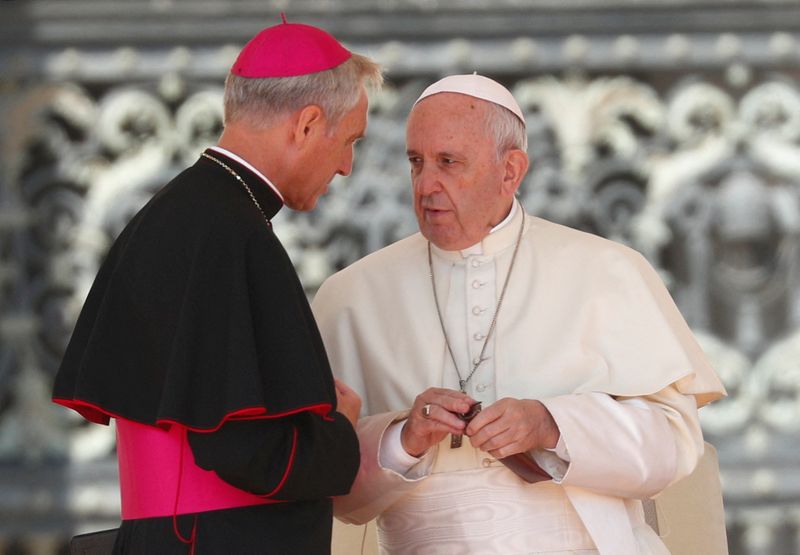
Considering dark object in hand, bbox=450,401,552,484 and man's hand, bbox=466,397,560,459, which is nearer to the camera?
man's hand, bbox=466,397,560,459

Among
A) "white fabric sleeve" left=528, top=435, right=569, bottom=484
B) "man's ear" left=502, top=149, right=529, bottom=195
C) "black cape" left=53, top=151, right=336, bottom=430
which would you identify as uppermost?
"man's ear" left=502, top=149, right=529, bottom=195

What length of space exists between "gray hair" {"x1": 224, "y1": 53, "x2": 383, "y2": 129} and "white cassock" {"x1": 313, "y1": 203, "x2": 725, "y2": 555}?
75cm

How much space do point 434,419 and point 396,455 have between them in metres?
0.23

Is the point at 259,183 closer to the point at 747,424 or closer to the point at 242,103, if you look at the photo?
the point at 242,103

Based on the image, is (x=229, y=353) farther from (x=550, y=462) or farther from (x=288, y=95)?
(x=550, y=462)

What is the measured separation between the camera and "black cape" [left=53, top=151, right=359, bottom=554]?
280 cm

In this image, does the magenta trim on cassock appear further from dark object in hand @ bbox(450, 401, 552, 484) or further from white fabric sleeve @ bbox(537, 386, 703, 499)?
white fabric sleeve @ bbox(537, 386, 703, 499)

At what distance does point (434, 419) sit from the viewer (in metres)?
3.20

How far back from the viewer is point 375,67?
3.20 m

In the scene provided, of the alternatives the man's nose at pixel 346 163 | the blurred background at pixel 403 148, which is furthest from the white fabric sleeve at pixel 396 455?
the blurred background at pixel 403 148

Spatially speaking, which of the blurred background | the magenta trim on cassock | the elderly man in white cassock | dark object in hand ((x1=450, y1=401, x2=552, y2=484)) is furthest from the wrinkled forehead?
the blurred background

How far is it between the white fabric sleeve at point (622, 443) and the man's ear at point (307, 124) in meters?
0.81

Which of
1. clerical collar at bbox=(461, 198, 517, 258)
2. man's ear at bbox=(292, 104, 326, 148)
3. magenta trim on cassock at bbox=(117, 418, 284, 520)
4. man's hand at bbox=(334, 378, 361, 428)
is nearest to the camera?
magenta trim on cassock at bbox=(117, 418, 284, 520)

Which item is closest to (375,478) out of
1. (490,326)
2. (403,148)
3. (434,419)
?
(434,419)
